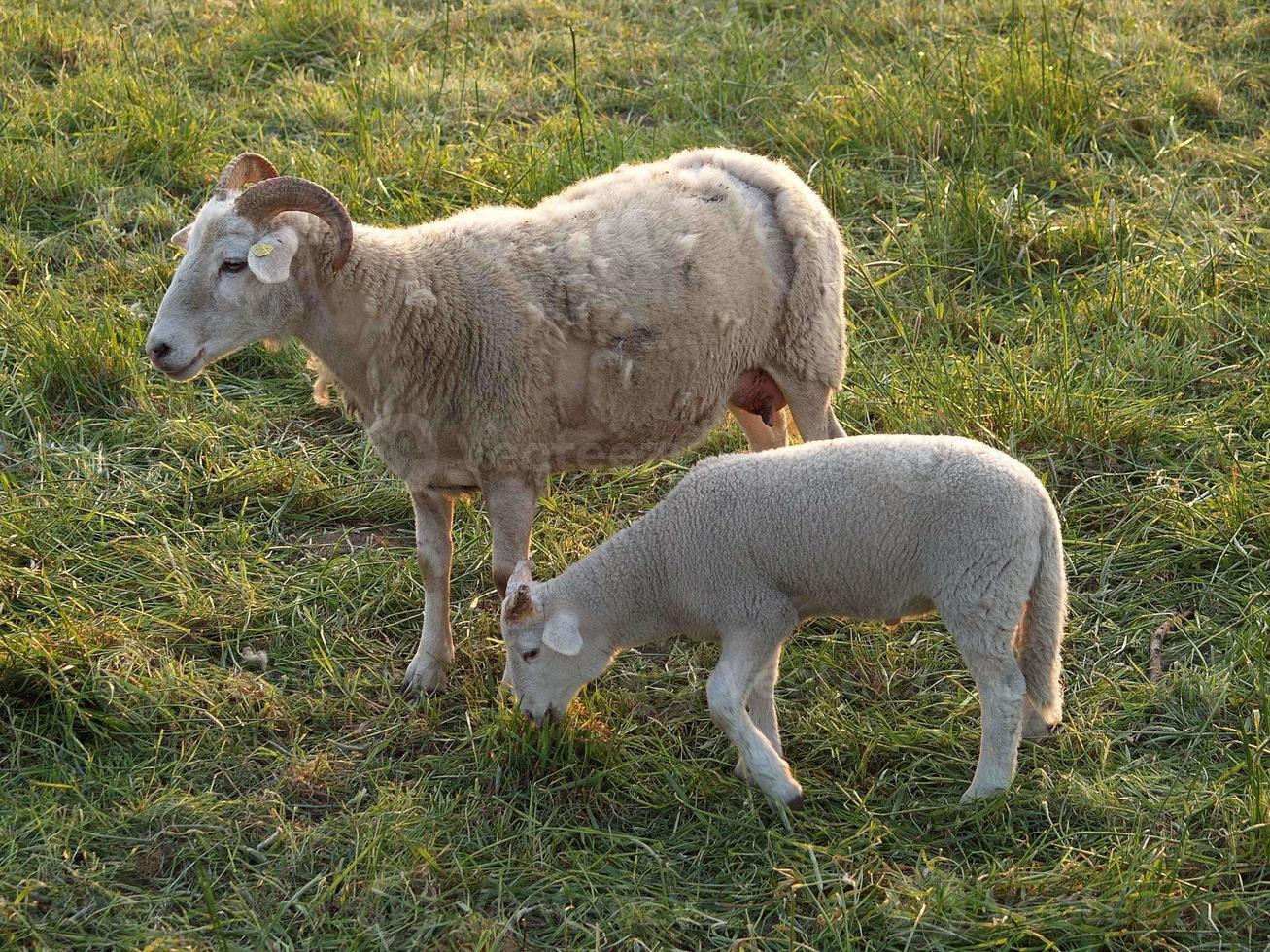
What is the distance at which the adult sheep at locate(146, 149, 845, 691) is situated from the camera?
Result: 3.78 meters

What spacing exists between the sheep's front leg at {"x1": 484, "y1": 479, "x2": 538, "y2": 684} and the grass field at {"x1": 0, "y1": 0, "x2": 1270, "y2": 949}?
38 cm

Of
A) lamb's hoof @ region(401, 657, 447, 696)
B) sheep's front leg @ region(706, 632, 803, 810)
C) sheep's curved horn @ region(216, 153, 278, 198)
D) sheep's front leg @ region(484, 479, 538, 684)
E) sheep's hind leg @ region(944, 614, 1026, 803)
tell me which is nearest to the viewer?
sheep's hind leg @ region(944, 614, 1026, 803)

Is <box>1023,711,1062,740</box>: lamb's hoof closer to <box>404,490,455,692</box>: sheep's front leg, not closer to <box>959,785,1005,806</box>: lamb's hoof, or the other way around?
<box>959,785,1005,806</box>: lamb's hoof

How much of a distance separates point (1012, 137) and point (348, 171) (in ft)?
9.51

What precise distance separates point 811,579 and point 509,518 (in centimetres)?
93

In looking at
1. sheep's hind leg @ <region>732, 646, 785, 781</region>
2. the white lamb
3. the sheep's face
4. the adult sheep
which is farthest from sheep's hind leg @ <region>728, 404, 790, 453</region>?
the sheep's face

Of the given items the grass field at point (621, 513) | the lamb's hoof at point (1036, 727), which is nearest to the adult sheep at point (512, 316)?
the grass field at point (621, 513)

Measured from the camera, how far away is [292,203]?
12.2 feet

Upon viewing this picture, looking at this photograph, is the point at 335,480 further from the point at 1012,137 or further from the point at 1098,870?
the point at 1012,137

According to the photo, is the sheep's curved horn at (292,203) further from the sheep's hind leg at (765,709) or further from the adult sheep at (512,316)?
the sheep's hind leg at (765,709)

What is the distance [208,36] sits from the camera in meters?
7.34

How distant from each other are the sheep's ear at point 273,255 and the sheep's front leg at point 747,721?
1.54 m

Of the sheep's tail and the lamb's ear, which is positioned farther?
the lamb's ear

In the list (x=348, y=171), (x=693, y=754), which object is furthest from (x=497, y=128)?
(x=693, y=754)
